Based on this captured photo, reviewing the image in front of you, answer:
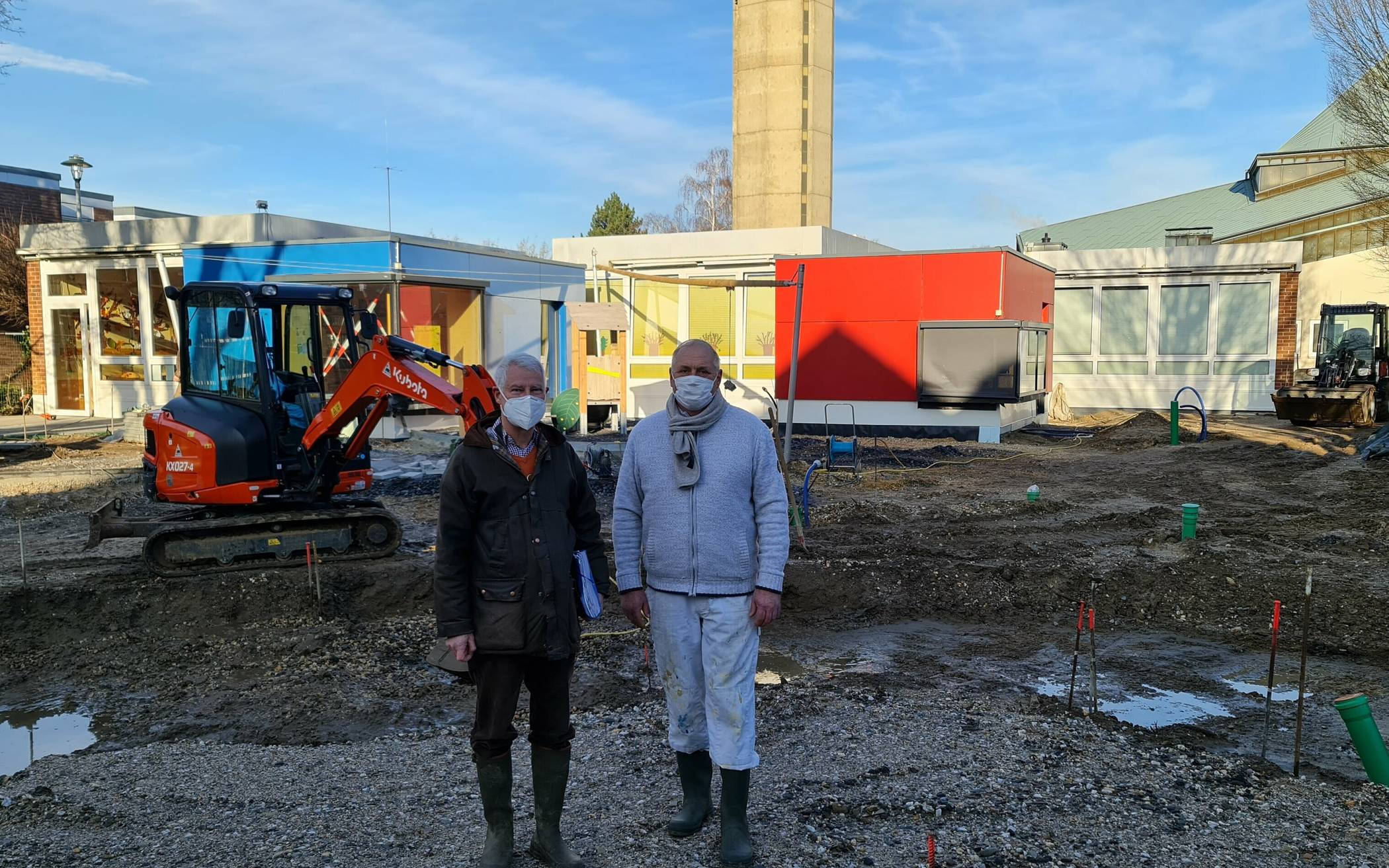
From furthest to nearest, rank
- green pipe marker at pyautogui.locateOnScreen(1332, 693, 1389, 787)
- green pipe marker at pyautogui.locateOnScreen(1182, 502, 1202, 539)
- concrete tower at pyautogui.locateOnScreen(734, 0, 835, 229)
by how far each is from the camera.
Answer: concrete tower at pyautogui.locateOnScreen(734, 0, 835, 229) < green pipe marker at pyautogui.locateOnScreen(1182, 502, 1202, 539) < green pipe marker at pyautogui.locateOnScreen(1332, 693, 1389, 787)

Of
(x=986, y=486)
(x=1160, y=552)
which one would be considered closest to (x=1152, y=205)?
(x=986, y=486)

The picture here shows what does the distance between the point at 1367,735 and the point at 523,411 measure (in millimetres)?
4173

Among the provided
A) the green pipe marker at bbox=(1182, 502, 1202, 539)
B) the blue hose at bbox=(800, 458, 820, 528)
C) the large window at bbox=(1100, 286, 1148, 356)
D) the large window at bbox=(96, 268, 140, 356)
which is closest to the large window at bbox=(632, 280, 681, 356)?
the large window at bbox=(96, 268, 140, 356)

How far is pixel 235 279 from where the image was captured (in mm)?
20828

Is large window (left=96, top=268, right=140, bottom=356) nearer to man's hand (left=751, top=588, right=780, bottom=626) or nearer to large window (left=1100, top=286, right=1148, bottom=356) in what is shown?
man's hand (left=751, top=588, right=780, bottom=626)

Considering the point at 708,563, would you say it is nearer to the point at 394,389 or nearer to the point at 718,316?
the point at 394,389

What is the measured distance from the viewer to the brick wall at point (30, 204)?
3406 cm

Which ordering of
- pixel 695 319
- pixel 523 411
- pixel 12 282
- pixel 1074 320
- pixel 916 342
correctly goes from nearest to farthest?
pixel 523 411
pixel 916 342
pixel 695 319
pixel 12 282
pixel 1074 320

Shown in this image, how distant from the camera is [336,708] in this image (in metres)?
6.26

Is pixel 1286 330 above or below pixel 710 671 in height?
above

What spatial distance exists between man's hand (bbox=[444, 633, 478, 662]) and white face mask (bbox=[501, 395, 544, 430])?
84 cm

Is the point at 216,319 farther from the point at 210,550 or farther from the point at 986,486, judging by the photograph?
the point at 986,486

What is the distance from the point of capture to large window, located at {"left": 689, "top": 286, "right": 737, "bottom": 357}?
23.4 metres

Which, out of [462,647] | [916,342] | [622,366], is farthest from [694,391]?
[622,366]
